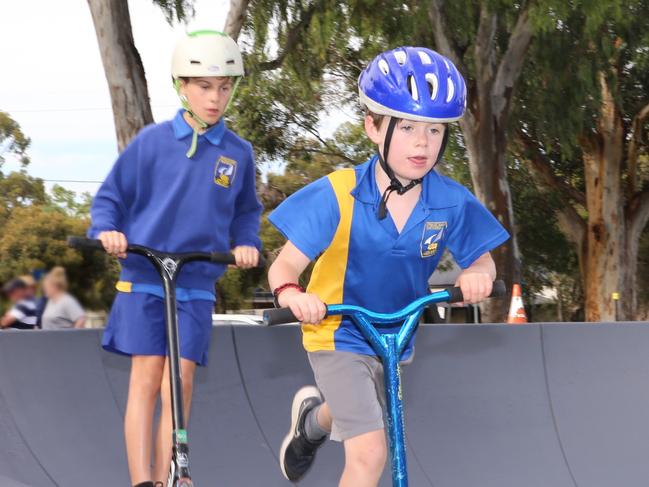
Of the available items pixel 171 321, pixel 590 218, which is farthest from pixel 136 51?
pixel 590 218

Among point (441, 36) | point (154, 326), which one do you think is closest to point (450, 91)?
point (154, 326)

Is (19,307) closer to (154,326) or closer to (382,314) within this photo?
(154,326)

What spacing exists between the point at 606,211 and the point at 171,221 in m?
25.8

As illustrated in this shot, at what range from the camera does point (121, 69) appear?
493 inches

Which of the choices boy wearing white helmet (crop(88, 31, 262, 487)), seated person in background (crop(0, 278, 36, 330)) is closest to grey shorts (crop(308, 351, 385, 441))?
boy wearing white helmet (crop(88, 31, 262, 487))

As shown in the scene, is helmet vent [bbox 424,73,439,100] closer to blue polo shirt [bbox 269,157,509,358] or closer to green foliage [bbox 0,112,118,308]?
blue polo shirt [bbox 269,157,509,358]

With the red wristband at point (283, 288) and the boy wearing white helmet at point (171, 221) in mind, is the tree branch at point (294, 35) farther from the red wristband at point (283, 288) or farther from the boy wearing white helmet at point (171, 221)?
the red wristband at point (283, 288)

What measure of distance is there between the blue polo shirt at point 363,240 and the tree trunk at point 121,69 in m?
8.54

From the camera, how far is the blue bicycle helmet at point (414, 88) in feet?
12.5

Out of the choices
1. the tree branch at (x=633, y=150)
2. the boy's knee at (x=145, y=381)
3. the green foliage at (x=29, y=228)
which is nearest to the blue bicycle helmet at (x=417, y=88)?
the boy's knee at (x=145, y=381)

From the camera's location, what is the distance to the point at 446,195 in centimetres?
426

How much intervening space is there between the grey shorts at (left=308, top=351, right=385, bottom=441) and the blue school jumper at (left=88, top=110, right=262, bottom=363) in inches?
34.1

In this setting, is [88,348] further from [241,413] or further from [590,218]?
[590,218]

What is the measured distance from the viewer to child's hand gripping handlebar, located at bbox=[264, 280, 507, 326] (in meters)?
3.42
